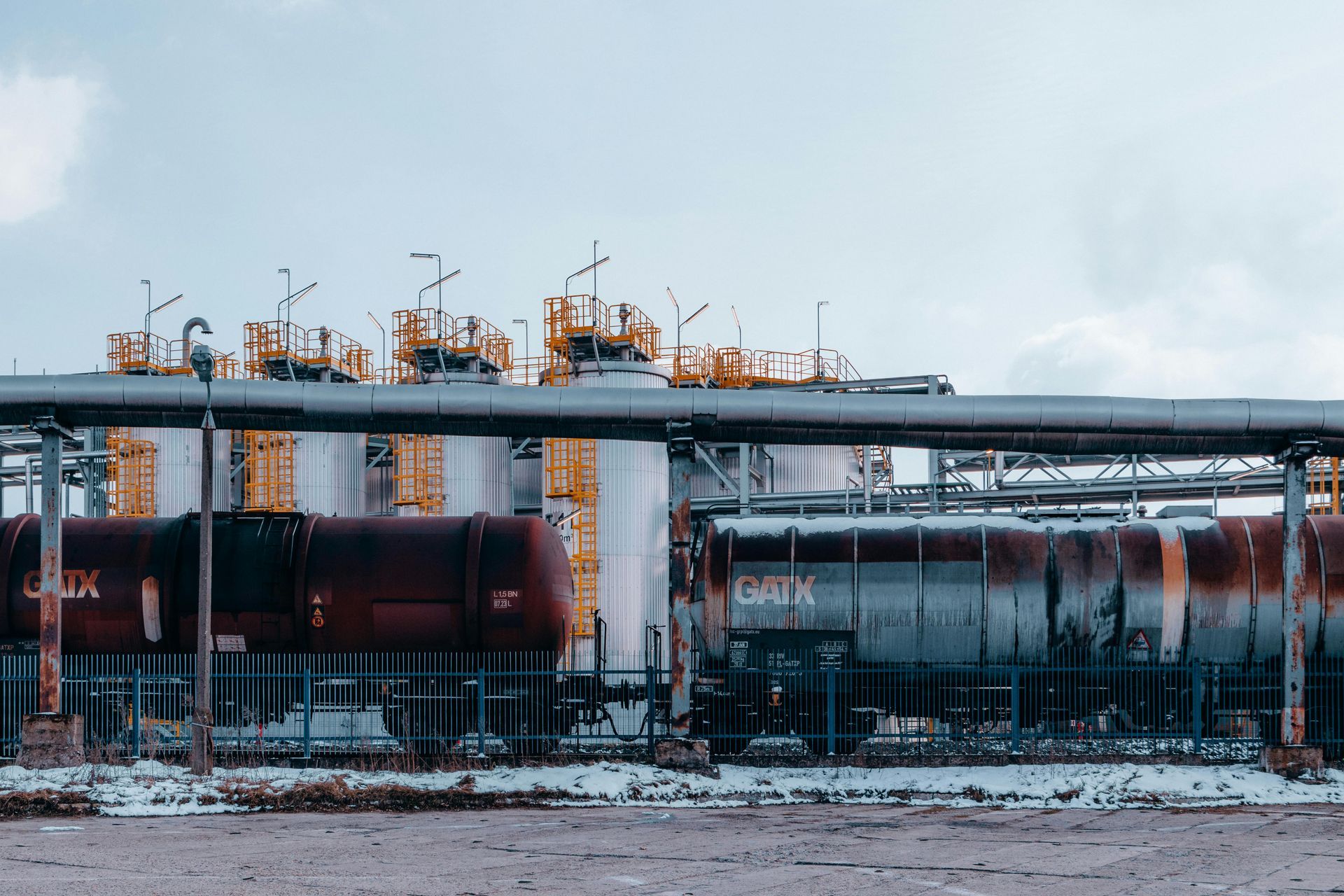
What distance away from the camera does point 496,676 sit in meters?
18.8

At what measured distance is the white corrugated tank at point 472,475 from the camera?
36156 mm

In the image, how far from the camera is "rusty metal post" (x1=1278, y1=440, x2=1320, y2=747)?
17000 millimetres

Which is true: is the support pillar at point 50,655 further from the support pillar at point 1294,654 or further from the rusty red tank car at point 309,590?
the support pillar at point 1294,654

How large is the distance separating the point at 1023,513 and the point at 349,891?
562 inches

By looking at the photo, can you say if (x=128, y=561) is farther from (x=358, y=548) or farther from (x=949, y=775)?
(x=949, y=775)

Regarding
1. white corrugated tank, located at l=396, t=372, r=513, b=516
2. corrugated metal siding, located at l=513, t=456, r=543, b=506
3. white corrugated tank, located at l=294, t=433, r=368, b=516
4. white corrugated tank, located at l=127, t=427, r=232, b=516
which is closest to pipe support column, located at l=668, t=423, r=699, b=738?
white corrugated tank, located at l=396, t=372, r=513, b=516

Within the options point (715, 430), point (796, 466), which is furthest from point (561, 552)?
point (796, 466)

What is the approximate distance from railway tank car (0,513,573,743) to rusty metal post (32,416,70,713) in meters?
1.71

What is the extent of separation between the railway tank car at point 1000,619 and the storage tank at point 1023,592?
2 cm

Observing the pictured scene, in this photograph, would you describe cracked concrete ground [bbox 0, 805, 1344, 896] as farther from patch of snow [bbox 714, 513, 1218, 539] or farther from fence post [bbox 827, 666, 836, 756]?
patch of snow [bbox 714, 513, 1218, 539]

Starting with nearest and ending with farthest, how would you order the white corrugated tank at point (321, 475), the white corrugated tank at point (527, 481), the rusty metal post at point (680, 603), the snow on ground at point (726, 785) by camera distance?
the snow on ground at point (726, 785) → the rusty metal post at point (680, 603) → the white corrugated tank at point (321, 475) → the white corrugated tank at point (527, 481)

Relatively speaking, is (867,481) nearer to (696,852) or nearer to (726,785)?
(726,785)

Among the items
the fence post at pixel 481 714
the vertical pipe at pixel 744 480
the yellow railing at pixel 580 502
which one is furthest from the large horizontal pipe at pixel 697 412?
the vertical pipe at pixel 744 480

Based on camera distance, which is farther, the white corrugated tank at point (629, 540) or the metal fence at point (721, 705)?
the white corrugated tank at point (629, 540)
